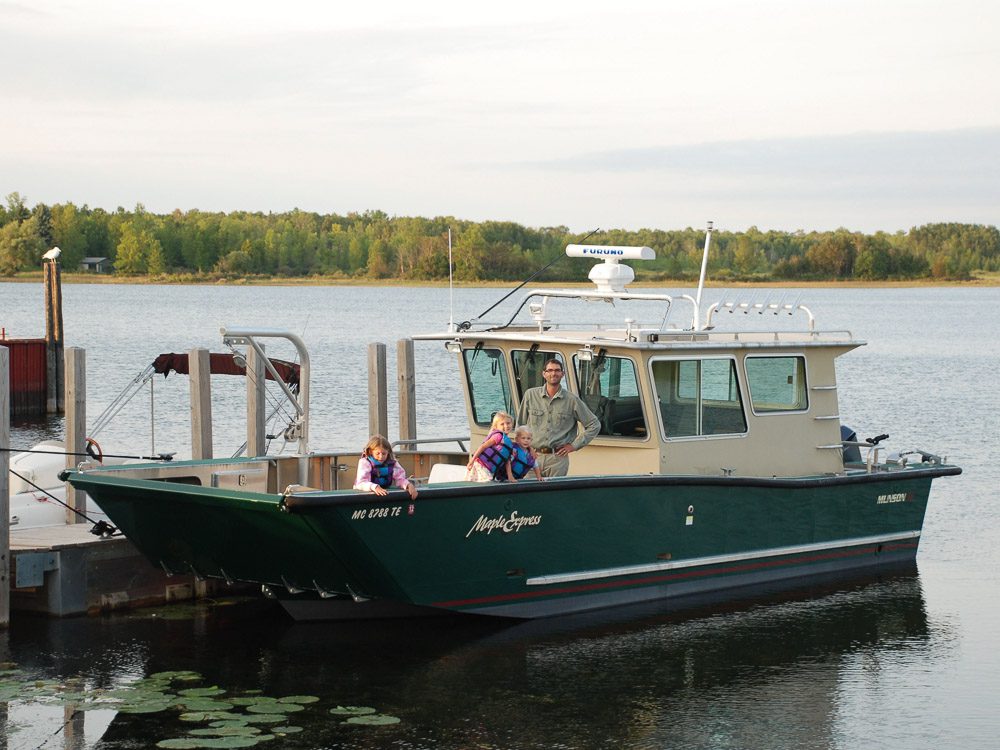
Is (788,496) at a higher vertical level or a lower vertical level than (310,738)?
higher

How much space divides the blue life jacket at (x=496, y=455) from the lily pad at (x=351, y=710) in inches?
91.9

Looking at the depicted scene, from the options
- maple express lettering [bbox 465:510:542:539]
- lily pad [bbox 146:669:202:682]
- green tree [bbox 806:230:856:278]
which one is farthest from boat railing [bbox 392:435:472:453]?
green tree [bbox 806:230:856:278]

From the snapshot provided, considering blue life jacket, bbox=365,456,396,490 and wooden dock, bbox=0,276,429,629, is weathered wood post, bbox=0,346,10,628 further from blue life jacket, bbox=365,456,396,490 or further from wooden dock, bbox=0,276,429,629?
blue life jacket, bbox=365,456,396,490

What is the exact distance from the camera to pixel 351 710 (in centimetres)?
987

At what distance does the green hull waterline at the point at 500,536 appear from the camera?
35.5ft

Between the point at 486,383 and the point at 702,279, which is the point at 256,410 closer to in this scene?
the point at 486,383

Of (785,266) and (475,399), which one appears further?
(785,266)

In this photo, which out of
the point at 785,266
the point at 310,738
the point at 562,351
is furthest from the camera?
the point at 785,266

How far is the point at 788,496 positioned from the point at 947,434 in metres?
17.1

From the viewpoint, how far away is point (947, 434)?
29.5 metres

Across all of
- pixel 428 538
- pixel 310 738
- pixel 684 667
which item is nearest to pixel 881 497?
pixel 684 667

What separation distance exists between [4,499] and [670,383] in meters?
5.64

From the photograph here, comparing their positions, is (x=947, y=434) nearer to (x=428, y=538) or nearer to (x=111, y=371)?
(x=428, y=538)

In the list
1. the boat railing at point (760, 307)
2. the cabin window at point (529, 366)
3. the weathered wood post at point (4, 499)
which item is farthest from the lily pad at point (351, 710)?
the boat railing at point (760, 307)
